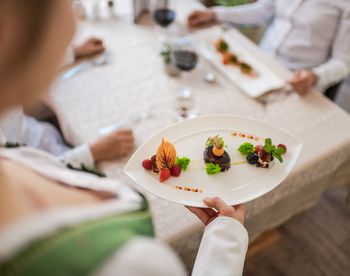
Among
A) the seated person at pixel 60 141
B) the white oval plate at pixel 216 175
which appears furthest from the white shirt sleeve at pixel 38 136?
the white oval plate at pixel 216 175

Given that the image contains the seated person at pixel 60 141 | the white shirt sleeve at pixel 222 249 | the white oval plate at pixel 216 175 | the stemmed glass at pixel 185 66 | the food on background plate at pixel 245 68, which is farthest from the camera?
the food on background plate at pixel 245 68

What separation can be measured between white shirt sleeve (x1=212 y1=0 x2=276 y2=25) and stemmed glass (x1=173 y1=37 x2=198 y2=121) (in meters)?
0.31

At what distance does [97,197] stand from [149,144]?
0.40m

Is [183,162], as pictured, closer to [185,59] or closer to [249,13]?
[185,59]

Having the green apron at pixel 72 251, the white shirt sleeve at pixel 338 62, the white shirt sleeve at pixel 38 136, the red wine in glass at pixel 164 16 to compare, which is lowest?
the white shirt sleeve at pixel 38 136

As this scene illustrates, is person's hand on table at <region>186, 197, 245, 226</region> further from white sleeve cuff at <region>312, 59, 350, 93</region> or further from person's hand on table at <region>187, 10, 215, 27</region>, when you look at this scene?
person's hand on table at <region>187, 10, 215, 27</region>

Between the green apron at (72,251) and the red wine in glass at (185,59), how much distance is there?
2.81ft

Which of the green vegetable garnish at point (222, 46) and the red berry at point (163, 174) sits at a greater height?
the green vegetable garnish at point (222, 46)

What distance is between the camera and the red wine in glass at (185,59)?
124cm

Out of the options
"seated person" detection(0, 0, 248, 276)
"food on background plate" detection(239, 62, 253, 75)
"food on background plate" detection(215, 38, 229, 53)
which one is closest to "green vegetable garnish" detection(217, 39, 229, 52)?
"food on background plate" detection(215, 38, 229, 53)

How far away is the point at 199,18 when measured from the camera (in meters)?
1.52

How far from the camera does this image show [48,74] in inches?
15.4

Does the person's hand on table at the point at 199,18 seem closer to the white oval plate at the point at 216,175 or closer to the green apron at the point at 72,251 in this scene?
the white oval plate at the point at 216,175


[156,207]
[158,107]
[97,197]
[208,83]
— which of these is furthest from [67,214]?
[208,83]
